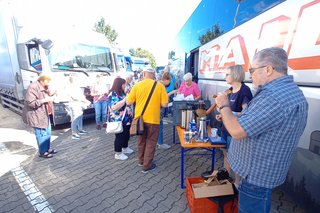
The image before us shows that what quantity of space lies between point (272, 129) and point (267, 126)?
0.08m

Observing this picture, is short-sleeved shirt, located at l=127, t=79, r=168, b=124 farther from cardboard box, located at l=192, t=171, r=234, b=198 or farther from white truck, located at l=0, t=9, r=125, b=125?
white truck, located at l=0, t=9, r=125, b=125

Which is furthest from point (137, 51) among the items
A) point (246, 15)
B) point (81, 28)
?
point (246, 15)

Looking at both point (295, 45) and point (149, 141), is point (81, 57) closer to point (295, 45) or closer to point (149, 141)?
point (149, 141)

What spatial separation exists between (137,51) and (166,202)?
57816 mm

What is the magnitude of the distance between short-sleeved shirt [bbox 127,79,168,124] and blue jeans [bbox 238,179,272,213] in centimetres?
193

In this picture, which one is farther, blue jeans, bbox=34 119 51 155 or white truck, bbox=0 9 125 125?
white truck, bbox=0 9 125 125

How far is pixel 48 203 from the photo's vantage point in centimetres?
260

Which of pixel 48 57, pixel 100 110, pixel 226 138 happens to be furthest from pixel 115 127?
pixel 48 57

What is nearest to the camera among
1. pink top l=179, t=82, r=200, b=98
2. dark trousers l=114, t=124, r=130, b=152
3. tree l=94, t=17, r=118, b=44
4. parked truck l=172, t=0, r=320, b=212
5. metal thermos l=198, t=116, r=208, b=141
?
parked truck l=172, t=0, r=320, b=212

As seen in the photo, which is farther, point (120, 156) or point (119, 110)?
point (120, 156)

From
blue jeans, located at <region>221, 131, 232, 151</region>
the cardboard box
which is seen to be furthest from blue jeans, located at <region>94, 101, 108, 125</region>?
the cardboard box

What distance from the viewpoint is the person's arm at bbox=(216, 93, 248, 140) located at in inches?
51.2

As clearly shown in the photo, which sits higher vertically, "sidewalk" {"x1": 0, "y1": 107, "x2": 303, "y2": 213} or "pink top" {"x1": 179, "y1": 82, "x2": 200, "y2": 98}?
"pink top" {"x1": 179, "y1": 82, "x2": 200, "y2": 98}

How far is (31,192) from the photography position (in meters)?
2.84
